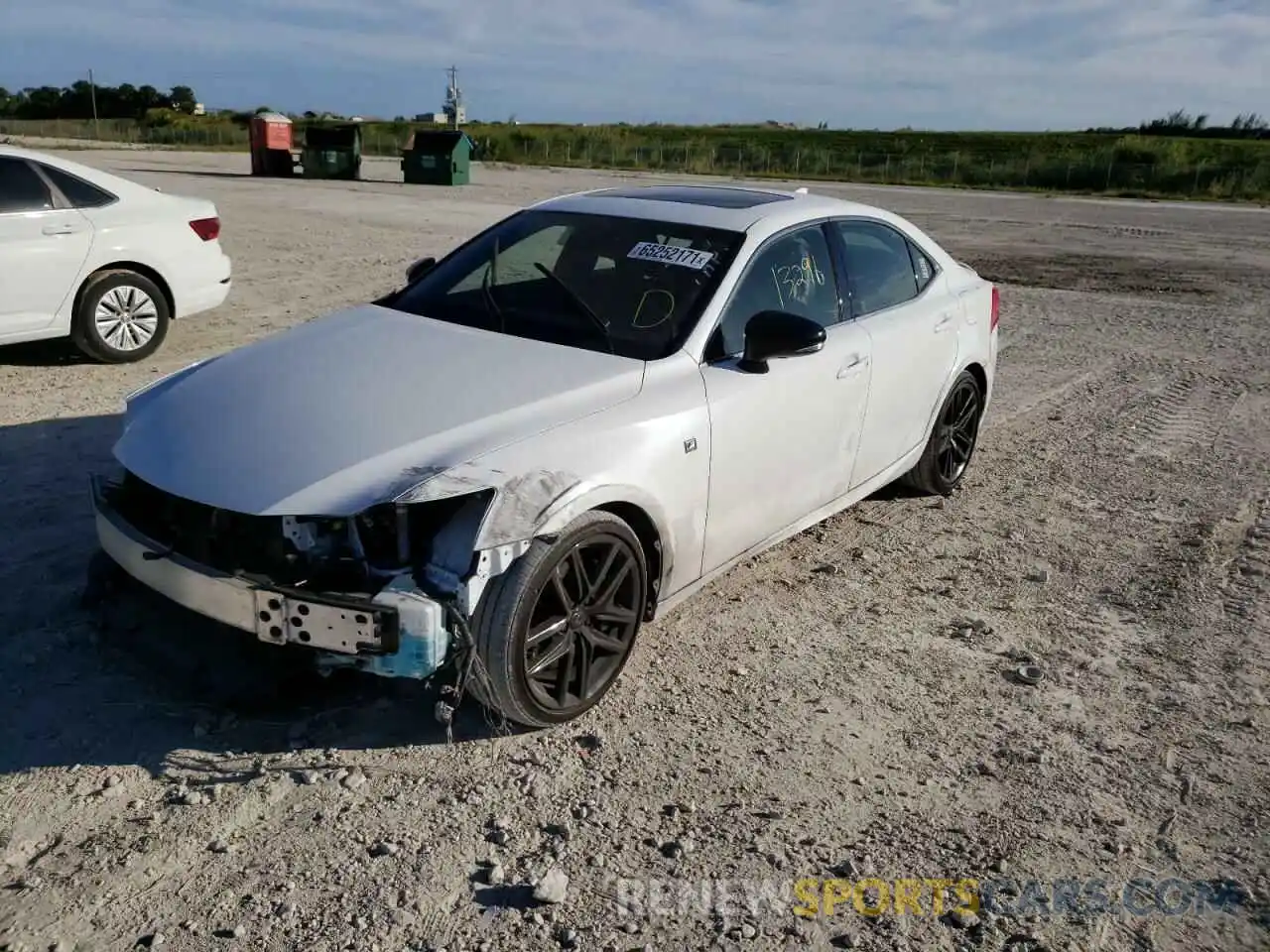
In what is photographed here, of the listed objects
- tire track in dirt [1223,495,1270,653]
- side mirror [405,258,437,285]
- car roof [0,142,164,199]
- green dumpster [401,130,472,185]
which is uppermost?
green dumpster [401,130,472,185]

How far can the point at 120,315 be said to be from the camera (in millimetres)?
7914

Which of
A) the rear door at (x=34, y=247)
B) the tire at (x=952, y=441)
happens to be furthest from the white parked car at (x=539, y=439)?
the rear door at (x=34, y=247)

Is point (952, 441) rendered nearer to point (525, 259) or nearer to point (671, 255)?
point (671, 255)

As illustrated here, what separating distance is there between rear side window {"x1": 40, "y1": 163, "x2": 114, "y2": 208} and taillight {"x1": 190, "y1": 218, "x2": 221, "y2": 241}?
2.06 ft

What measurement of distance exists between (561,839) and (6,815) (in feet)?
5.19

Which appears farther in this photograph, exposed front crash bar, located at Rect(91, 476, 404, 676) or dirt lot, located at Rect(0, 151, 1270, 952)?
exposed front crash bar, located at Rect(91, 476, 404, 676)

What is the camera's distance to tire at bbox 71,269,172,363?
7.72m

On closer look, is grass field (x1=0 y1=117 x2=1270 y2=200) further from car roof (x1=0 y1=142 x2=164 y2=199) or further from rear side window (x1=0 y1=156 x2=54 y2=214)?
rear side window (x1=0 y1=156 x2=54 y2=214)

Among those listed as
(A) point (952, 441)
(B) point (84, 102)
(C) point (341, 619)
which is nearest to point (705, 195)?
(A) point (952, 441)

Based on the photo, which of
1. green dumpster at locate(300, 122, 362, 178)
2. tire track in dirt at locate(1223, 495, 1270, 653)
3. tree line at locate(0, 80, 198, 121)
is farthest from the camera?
tree line at locate(0, 80, 198, 121)

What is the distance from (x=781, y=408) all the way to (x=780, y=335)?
0.36 metres

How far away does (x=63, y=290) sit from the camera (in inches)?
297

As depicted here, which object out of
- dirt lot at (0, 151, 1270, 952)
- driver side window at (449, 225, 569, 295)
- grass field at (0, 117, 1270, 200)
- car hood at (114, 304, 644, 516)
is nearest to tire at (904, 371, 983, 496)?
dirt lot at (0, 151, 1270, 952)

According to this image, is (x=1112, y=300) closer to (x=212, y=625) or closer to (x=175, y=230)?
(x=175, y=230)
